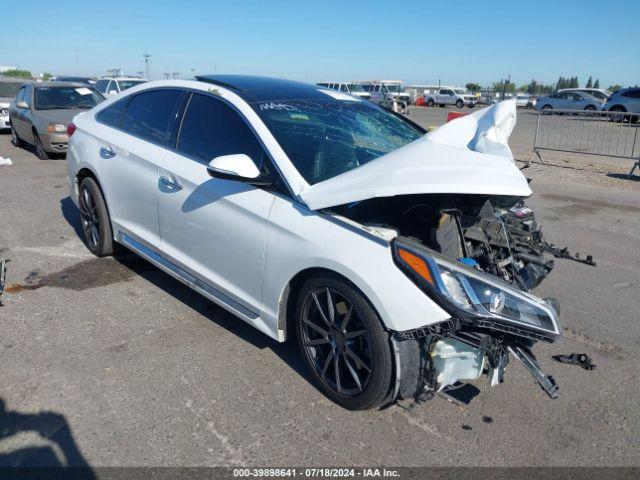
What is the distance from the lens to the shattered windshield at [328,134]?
353cm

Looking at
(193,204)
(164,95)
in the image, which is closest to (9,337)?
(193,204)

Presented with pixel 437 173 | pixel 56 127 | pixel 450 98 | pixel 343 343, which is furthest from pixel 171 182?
pixel 450 98

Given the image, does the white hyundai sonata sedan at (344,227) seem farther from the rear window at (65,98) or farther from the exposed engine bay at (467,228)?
the rear window at (65,98)

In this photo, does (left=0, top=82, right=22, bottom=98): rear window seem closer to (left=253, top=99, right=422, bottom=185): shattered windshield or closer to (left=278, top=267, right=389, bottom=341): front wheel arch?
(left=253, top=99, right=422, bottom=185): shattered windshield

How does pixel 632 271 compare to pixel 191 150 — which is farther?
pixel 632 271

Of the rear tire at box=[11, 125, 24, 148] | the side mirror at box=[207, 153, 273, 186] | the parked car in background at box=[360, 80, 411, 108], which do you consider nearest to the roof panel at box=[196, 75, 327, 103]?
the side mirror at box=[207, 153, 273, 186]

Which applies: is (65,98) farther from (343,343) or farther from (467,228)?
(343,343)

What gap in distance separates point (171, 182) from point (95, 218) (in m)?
1.65

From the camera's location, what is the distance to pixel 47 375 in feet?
11.3

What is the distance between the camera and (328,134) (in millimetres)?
3830

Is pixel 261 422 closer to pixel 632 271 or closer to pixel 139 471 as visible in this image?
pixel 139 471

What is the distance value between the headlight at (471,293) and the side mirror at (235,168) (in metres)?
1.00

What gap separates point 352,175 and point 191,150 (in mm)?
1422

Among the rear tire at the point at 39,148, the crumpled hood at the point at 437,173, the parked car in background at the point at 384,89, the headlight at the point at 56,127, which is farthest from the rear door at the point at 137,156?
the parked car in background at the point at 384,89
